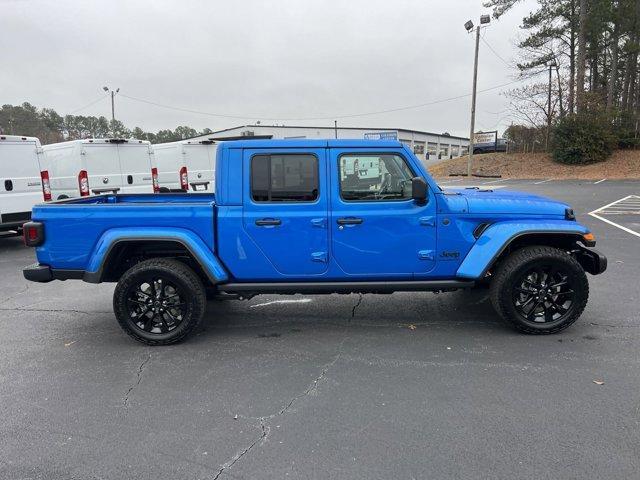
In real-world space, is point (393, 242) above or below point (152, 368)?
above

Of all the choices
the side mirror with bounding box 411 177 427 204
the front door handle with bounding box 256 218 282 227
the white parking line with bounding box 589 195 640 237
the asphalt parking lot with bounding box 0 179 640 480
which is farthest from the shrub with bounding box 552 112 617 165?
the front door handle with bounding box 256 218 282 227

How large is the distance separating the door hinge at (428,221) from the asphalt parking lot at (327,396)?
1.06 meters

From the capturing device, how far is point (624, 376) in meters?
3.58

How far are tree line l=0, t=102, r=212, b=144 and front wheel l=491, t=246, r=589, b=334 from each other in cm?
7027

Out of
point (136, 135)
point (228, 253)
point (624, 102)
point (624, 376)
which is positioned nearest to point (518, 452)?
point (624, 376)

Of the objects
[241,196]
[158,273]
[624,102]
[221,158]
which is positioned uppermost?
[624,102]

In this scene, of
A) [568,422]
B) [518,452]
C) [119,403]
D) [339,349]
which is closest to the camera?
[518,452]

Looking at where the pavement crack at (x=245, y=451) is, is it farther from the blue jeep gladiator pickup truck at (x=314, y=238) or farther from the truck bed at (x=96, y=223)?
the truck bed at (x=96, y=223)

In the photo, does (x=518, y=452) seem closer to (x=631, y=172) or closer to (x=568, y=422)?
(x=568, y=422)

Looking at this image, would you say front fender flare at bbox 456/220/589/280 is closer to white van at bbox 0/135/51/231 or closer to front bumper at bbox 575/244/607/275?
front bumper at bbox 575/244/607/275

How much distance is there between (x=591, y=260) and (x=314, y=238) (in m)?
2.68

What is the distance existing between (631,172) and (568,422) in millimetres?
33385

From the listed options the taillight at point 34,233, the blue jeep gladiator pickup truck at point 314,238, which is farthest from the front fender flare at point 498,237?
the taillight at point 34,233

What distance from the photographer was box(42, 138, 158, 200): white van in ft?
36.3
